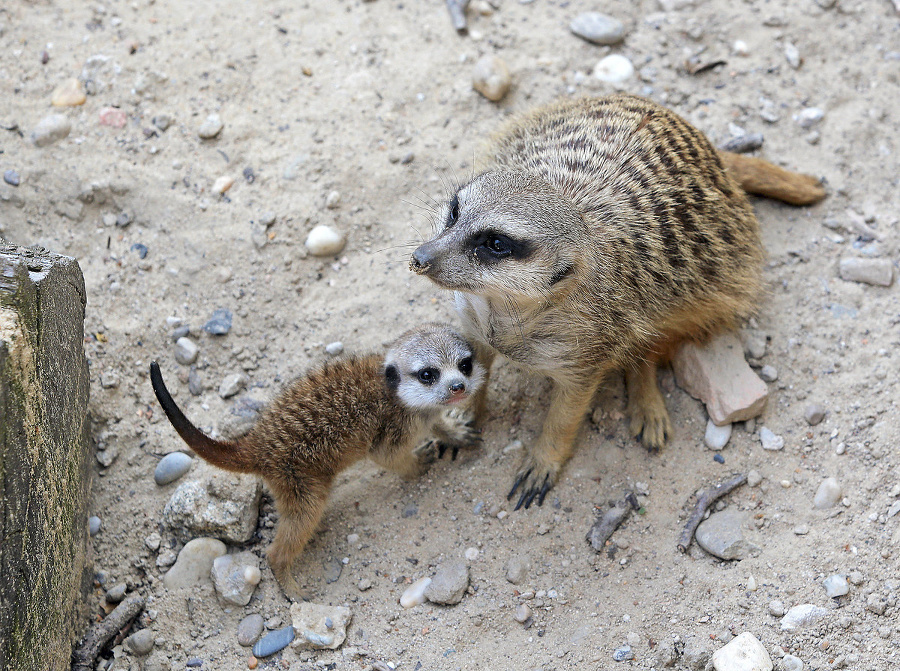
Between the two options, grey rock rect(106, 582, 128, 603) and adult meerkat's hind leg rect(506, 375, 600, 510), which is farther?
adult meerkat's hind leg rect(506, 375, 600, 510)

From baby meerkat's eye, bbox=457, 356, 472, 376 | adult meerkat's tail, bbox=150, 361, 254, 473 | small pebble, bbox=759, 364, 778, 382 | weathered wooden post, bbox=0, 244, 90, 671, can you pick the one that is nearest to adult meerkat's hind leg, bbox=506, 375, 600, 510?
baby meerkat's eye, bbox=457, 356, 472, 376

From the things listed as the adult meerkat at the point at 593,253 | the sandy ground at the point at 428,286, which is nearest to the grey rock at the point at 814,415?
the sandy ground at the point at 428,286

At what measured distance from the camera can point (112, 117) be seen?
3.49 metres

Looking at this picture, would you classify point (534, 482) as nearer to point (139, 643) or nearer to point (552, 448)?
point (552, 448)

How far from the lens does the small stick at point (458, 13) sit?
12.7 ft

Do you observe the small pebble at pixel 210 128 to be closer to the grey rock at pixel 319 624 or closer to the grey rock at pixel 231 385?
the grey rock at pixel 231 385

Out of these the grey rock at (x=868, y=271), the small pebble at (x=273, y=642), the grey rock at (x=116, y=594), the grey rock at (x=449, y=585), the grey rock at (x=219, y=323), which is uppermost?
the grey rock at (x=219, y=323)

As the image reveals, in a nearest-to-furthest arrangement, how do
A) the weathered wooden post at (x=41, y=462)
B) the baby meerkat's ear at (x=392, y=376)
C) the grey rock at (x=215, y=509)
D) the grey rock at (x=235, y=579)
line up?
the weathered wooden post at (x=41, y=462), the grey rock at (x=235, y=579), the grey rock at (x=215, y=509), the baby meerkat's ear at (x=392, y=376)

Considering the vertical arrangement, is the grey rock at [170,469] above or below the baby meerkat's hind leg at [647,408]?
above

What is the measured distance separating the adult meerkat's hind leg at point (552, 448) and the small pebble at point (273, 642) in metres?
0.89

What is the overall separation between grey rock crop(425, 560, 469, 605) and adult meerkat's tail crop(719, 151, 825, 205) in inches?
75.0

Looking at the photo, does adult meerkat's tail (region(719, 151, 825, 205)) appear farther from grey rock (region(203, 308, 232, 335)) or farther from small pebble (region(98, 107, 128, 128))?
small pebble (region(98, 107, 128, 128))

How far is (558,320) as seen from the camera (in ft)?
8.36

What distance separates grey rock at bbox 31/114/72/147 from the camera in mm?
3350
